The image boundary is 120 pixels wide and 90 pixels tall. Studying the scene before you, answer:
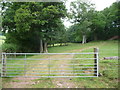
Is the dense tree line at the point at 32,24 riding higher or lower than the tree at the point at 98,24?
lower

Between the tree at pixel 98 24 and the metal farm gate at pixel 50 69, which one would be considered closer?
the metal farm gate at pixel 50 69

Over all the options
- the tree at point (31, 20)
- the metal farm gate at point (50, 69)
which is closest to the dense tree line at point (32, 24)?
the tree at point (31, 20)

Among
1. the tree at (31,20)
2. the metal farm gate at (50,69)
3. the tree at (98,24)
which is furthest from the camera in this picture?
the tree at (98,24)

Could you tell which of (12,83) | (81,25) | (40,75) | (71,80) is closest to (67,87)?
(71,80)

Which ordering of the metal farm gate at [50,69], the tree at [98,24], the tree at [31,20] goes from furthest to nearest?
the tree at [98,24], the tree at [31,20], the metal farm gate at [50,69]

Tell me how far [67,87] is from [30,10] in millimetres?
5412

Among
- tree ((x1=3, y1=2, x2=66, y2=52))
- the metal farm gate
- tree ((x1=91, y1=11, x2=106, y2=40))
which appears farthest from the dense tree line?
tree ((x1=91, y1=11, x2=106, y2=40))

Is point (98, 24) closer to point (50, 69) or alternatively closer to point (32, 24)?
point (32, 24)

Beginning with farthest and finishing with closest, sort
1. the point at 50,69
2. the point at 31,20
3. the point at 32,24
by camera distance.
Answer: the point at 32,24 < the point at 31,20 < the point at 50,69

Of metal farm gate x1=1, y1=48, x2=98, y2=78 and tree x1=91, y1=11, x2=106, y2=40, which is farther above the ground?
tree x1=91, y1=11, x2=106, y2=40

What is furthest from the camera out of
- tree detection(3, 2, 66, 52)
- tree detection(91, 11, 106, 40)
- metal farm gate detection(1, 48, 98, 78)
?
tree detection(91, 11, 106, 40)

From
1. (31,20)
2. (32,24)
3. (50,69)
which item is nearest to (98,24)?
(32,24)

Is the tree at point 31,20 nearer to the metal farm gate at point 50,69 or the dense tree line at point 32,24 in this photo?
the dense tree line at point 32,24

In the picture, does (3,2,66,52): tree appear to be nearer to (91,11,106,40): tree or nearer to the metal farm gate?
the metal farm gate
